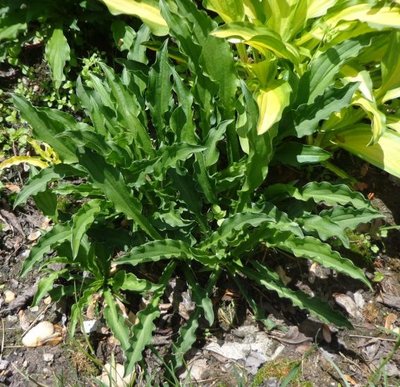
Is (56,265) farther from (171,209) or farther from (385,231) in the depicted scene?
(385,231)

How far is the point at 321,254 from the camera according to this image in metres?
1.95

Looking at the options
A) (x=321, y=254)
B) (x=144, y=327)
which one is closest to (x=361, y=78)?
(x=321, y=254)

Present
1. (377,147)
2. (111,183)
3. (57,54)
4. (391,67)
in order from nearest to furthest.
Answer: (111,183) < (391,67) < (377,147) < (57,54)

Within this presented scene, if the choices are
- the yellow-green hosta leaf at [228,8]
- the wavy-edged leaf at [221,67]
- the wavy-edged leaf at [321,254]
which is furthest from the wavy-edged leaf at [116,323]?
the yellow-green hosta leaf at [228,8]

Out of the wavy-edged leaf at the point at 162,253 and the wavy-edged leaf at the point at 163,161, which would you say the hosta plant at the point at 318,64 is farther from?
the wavy-edged leaf at the point at 162,253

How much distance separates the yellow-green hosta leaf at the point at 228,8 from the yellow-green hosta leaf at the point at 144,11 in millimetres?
222

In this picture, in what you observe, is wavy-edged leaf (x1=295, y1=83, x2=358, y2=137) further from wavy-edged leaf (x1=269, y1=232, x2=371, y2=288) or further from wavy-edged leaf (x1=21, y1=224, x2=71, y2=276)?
wavy-edged leaf (x1=21, y1=224, x2=71, y2=276)

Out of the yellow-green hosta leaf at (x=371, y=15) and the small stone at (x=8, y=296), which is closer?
the yellow-green hosta leaf at (x=371, y=15)

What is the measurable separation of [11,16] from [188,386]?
1891 mm

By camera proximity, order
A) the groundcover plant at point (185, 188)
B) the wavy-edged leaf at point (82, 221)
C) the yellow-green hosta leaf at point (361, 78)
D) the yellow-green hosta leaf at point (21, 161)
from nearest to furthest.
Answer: the wavy-edged leaf at point (82, 221) → the groundcover plant at point (185, 188) → the yellow-green hosta leaf at point (361, 78) → the yellow-green hosta leaf at point (21, 161)

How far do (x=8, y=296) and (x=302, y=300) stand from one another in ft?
4.08

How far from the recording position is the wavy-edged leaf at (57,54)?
8.14 feet

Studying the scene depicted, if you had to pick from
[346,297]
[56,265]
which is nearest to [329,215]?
[346,297]

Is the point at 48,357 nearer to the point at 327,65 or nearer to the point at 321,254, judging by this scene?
the point at 321,254
